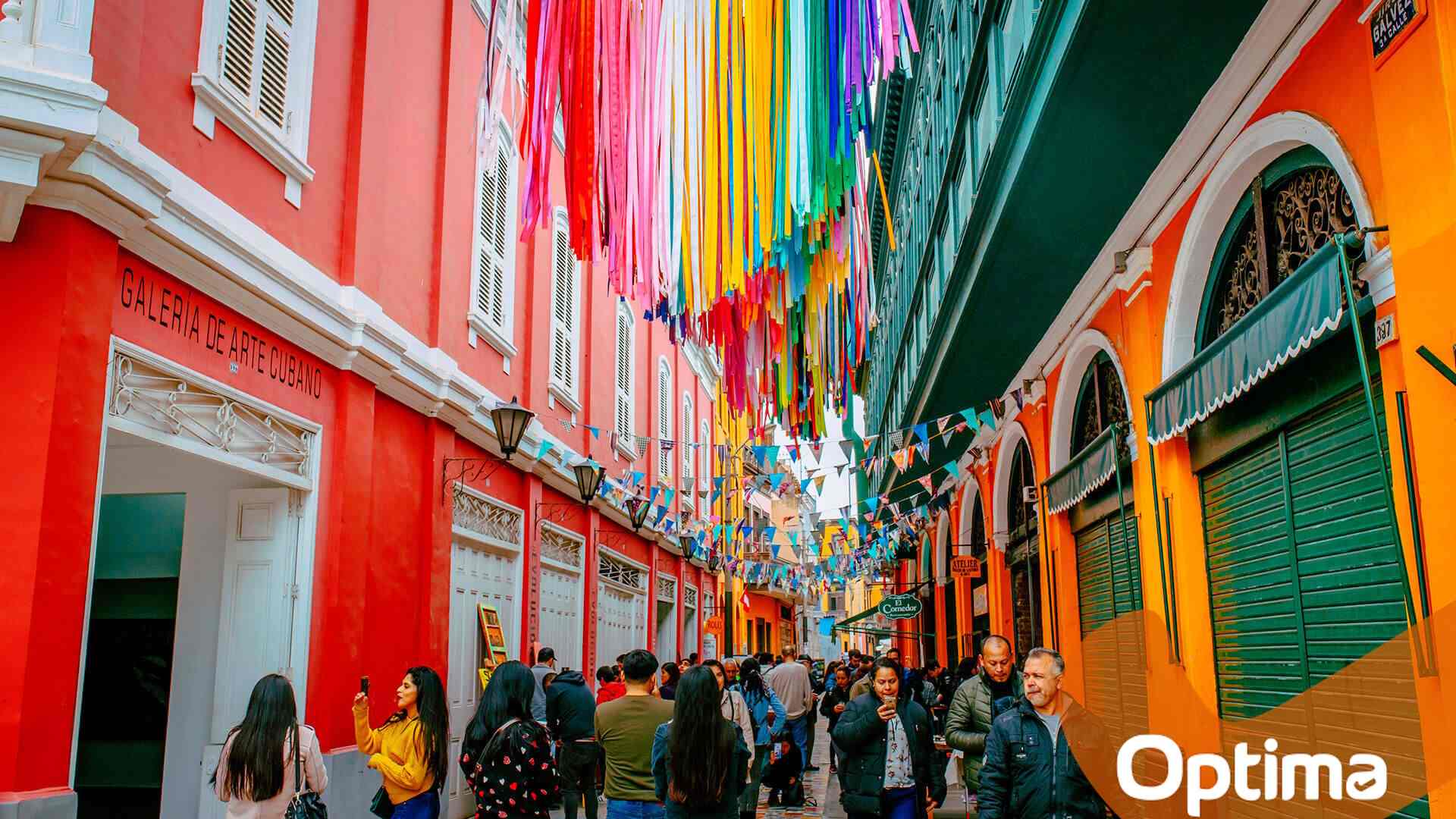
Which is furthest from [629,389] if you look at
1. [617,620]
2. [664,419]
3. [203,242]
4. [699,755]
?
[699,755]

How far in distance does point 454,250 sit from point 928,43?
6.37m

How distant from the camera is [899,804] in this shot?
24.6 ft

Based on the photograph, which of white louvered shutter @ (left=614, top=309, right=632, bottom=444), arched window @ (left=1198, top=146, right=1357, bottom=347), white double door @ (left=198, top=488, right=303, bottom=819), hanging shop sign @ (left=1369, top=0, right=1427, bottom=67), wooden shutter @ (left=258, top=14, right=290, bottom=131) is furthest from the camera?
white louvered shutter @ (left=614, top=309, right=632, bottom=444)

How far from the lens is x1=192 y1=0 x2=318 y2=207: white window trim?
8.10 metres

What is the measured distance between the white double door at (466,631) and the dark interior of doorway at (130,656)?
2.84m

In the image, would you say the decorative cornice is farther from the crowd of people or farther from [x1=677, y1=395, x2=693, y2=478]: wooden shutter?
[x1=677, y1=395, x2=693, y2=478]: wooden shutter

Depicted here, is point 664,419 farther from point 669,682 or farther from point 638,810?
point 638,810

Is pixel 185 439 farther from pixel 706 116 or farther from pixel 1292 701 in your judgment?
pixel 1292 701

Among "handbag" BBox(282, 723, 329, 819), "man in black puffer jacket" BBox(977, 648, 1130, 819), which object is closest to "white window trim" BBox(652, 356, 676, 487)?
"handbag" BBox(282, 723, 329, 819)

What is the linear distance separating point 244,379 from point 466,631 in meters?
5.42

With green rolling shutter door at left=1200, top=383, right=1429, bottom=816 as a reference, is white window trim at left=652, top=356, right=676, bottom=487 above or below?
above

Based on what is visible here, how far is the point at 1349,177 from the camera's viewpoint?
5383 millimetres

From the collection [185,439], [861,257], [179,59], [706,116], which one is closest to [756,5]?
[706,116]

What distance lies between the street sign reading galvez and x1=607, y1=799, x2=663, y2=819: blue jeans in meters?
11.9
